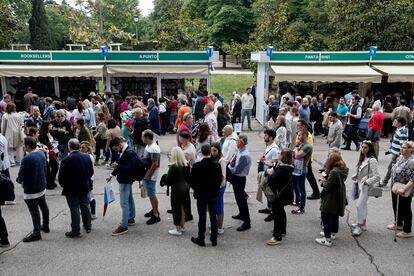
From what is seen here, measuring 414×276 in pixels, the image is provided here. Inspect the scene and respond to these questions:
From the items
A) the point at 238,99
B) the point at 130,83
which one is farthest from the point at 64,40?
the point at 238,99

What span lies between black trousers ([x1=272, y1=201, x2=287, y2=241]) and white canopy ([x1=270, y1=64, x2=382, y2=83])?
32.3ft

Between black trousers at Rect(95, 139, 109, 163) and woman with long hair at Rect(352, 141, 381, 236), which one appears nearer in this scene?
woman with long hair at Rect(352, 141, 381, 236)

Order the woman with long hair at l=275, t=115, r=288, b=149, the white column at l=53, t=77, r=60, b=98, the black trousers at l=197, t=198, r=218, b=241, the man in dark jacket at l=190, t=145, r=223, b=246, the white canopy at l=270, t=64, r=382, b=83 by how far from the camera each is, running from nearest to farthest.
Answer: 1. the man in dark jacket at l=190, t=145, r=223, b=246
2. the black trousers at l=197, t=198, r=218, b=241
3. the woman with long hair at l=275, t=115, r=288, b=149
4. the white canopy at l=270, t=64, r=382, b=83
5. the white column at l=53, t=77, r=60, b=98

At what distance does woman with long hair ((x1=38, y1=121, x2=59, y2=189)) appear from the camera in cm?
878

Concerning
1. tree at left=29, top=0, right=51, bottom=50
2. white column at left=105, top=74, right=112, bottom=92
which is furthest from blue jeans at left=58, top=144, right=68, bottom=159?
tree at left=29, top=0, right=51, bottom=50

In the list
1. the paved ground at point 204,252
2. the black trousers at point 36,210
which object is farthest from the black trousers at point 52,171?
the black trousers at point 36,210

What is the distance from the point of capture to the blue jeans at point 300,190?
7.45 metres

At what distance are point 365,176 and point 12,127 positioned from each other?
8385 mm

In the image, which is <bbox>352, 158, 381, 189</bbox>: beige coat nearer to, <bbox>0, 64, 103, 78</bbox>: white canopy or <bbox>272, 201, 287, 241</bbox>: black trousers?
<bbox>272, 201, 287, 241</bbox>: black trousers

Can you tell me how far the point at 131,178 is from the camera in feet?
21.6

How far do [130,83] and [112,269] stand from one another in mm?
13067

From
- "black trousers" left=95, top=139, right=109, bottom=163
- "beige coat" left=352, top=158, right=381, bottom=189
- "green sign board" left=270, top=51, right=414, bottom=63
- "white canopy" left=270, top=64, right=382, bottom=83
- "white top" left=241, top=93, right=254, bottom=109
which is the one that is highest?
"green sign board" left=270, top=51, right=414, bottom=63

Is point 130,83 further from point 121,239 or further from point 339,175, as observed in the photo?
point 339,175

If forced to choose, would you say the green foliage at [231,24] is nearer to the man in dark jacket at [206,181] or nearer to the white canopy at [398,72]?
the white canopy at [398,72]
